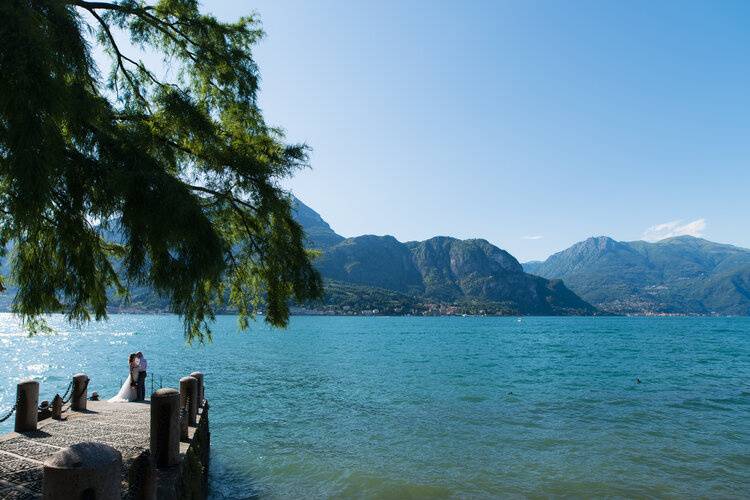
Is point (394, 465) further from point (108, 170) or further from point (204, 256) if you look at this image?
point (108, 170)

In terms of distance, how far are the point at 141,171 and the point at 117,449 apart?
166 inches

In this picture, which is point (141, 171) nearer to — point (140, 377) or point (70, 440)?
point (70, 440)

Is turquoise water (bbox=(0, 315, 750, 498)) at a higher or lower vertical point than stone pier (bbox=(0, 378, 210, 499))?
lower

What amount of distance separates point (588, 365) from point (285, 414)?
38.1 m

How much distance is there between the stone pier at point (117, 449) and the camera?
19.0 ft

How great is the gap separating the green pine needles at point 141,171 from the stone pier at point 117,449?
220 centimetres

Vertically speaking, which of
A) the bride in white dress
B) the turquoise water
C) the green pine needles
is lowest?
the turquoise water

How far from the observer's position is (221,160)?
24.2 ft

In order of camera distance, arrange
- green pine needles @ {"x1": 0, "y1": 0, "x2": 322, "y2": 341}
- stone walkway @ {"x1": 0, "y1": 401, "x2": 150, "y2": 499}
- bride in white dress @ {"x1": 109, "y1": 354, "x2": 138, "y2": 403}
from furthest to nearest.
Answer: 1. bride in white dress @ {"x1": 109, "y1": 354, "x2": 138, "y2": 403}
2. stone walkway @ {"x1": 0, "y1": 401, "x2": 150, "y2": 499}
3. green pine needles @ {"x1": 0, "y1": 0, "x2": 322, "y2": 341}

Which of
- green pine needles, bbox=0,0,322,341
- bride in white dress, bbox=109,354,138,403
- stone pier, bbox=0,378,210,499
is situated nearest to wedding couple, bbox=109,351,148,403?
bride in white dress, bbox=109,354,138,403

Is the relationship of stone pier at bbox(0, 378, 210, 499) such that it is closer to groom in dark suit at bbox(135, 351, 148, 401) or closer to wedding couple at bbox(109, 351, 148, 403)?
wedding couple at bbox(109, 351, 148, 403)

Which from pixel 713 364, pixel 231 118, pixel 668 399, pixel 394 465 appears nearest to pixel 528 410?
pixel 668 399

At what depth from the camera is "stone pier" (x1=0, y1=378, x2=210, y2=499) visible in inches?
227

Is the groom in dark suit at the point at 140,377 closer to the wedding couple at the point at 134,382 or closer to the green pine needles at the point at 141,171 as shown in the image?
the wedding couple at the point at 134,382
